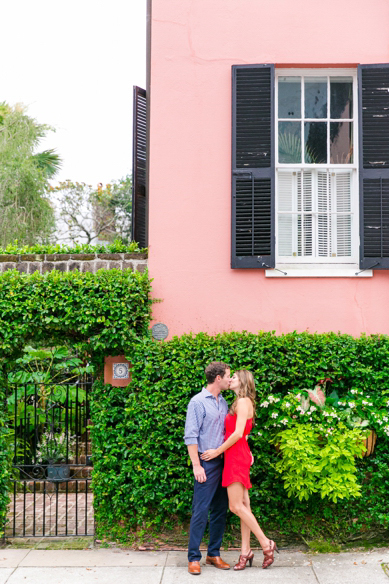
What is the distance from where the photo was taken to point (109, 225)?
2369cm

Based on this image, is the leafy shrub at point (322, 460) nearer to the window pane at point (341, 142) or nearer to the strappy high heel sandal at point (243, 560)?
the strappy high heel sandal at point (243, 560)

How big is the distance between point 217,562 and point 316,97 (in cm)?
541

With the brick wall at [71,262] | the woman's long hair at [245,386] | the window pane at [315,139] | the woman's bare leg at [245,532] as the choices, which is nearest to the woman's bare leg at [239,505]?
the woman's bare leg at [245,532]

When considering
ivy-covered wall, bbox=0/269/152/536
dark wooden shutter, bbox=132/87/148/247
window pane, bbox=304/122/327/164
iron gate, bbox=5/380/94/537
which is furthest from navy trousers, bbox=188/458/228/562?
window pane, bbox=304/122/327/164

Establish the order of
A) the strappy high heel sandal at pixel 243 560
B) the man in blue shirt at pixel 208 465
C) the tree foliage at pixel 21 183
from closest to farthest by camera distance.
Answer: the man in blue shirt at pixel 208 465 → the strappy high heel sandal at pixel 243 560 → the tree foliage at pixel 21 183

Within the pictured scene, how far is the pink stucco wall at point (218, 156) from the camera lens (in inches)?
275

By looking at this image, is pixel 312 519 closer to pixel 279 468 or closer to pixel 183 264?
pixel 279 468

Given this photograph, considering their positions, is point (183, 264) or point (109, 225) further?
point (109, 225)

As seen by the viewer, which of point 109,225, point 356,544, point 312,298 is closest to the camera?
point 356,544

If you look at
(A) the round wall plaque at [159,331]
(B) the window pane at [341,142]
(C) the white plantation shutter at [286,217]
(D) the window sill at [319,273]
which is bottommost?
(A) the round wall plaque at [159,331]

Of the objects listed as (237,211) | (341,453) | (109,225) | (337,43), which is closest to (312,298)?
(237,211)

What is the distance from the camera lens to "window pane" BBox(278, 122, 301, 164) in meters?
7.35

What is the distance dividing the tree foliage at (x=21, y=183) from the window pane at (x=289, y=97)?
10292mm

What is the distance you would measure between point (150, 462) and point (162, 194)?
306cm
